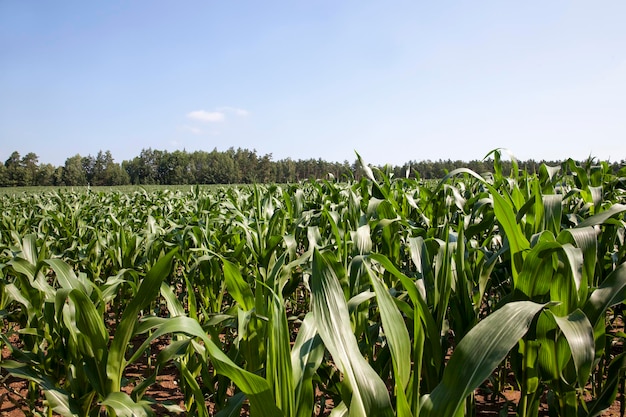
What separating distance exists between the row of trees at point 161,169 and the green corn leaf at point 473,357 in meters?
65.1

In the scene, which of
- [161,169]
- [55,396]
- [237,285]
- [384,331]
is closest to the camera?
[384,331]

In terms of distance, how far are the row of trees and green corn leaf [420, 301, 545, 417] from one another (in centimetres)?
6509

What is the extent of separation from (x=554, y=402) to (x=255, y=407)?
127cm

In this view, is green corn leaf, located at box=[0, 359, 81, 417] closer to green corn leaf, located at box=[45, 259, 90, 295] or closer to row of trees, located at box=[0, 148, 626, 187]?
green corn leaf, located at box=[45, 259, 90, 295]

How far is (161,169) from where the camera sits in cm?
7975

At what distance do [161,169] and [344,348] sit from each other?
85429mm

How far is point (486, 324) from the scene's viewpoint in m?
0.87

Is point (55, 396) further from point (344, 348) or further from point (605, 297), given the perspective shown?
point (605, 297)

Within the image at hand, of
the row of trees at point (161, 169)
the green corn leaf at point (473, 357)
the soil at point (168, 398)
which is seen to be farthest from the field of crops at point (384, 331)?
the row of trees at point (161, 169)

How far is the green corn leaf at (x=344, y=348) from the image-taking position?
86 centimetres

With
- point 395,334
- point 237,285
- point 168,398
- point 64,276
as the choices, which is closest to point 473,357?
point 395,334

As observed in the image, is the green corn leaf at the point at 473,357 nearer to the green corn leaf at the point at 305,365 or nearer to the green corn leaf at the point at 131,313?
the green corn leaf at the point at 305,365

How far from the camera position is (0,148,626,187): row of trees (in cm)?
6712

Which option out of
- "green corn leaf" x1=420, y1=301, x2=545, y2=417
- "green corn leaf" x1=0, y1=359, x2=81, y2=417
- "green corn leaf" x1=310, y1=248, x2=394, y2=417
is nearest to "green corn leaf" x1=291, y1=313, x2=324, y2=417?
"green corn leaf" x1=310, y1=248, x2=394, y2=417
